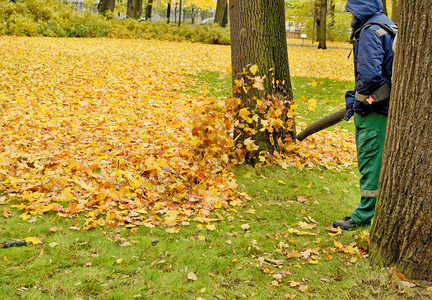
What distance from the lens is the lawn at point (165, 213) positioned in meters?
2.97

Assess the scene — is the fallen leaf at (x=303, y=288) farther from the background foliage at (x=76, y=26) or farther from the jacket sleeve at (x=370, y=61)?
the background foliage at (x=76, y=26)

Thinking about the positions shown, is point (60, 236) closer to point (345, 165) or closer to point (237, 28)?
point (237, 28)

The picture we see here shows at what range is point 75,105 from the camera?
8.55 metres

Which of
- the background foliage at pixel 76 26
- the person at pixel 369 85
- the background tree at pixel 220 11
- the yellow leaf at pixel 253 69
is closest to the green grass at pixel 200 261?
the person at pixel 369 85

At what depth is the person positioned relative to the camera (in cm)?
353

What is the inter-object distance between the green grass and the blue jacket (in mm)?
1253

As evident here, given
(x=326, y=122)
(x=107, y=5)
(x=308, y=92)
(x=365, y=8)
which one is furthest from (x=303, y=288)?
(x=107, y=5)

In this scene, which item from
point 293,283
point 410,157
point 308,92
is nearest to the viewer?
point 410,157

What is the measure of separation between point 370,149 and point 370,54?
2.81 ft

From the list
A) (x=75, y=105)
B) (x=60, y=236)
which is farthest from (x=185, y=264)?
(x=75, y=105)

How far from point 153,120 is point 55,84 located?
12.7ft

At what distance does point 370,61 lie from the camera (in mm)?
3527

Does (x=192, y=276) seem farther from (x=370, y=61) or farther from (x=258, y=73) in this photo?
(x=258, y=73)

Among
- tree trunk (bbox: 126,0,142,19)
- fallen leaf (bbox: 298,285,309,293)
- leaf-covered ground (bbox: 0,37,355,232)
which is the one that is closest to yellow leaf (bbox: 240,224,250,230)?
leaf-covered ground (bbox: 0,37,355,232)
